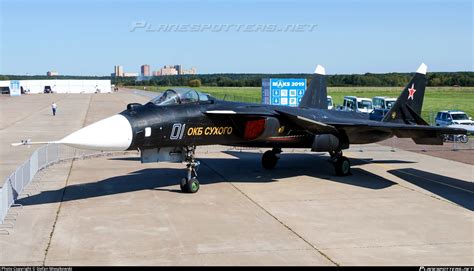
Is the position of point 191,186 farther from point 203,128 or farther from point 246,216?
point 246,216

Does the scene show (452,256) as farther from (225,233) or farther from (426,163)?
(426,163)

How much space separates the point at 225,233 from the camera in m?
11.0

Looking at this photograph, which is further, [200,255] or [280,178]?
[280,178]

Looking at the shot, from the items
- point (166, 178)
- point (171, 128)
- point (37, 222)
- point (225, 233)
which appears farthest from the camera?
point (166, 178)

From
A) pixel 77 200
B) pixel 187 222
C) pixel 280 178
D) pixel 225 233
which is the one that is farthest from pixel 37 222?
pixel 280 178

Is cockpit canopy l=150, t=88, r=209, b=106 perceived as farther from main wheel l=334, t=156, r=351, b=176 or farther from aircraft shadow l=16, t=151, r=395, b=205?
main wheel l=334, t=156, r=351, b=176

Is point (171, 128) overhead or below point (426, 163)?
overhead

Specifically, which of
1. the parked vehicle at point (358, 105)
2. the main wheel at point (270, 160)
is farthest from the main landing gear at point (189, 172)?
the parked vehicle at point (358, 105)

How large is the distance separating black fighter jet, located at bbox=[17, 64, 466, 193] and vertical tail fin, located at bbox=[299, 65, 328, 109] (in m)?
2.36

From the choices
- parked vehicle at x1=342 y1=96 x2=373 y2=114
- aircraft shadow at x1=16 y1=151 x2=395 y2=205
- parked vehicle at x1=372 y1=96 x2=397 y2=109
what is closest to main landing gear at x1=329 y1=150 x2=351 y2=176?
aircraft shadow at x1=16 y1=151 x2=395 y2=205

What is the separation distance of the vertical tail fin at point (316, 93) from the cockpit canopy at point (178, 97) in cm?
818

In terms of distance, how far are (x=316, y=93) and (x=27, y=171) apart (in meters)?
12.1

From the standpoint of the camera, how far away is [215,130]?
1517 centimetres

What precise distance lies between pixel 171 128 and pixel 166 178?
388cm
